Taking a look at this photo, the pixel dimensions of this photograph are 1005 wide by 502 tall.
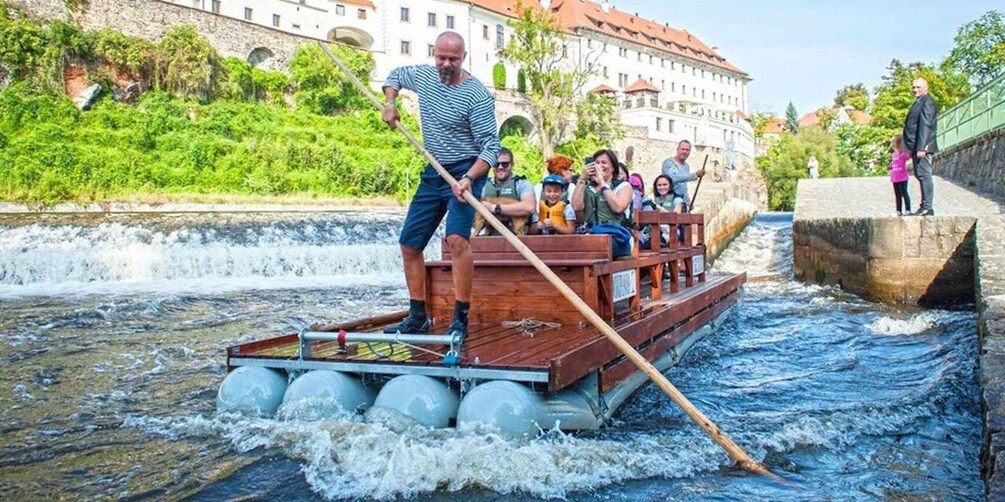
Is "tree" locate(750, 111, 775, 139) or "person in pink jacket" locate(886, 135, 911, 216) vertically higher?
"tree" locate(750, 111, 775, 139)

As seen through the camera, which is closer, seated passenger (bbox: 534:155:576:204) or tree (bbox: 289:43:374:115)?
seated passenger (bbox: 534:155:576:204)

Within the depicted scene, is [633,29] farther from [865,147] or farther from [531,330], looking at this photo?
[531,330]

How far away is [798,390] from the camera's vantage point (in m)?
6.33

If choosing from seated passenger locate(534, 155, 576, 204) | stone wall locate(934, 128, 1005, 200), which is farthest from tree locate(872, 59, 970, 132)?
seated passenger locate(534, 155, 576, 204)

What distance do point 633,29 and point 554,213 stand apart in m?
72.9

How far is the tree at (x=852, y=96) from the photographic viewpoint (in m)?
85.1

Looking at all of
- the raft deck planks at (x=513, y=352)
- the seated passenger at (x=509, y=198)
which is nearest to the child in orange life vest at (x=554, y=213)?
the seated passenger at (x=509, y=198)

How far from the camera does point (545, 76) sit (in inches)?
2025

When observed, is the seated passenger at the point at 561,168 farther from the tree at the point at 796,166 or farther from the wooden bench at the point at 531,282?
the tree at the point at 796,166

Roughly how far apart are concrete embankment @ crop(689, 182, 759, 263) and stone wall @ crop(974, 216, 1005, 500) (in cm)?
652

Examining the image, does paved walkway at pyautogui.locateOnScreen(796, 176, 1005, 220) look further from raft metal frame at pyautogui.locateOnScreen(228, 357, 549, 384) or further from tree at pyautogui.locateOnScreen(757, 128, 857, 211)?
tree at pyautogui.locateOnScreen(757, 128, 857, 211)

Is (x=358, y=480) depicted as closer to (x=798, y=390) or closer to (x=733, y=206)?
(x=798, y=390)

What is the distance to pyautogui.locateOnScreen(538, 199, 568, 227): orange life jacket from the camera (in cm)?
739

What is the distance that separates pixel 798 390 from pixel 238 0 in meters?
46.5
